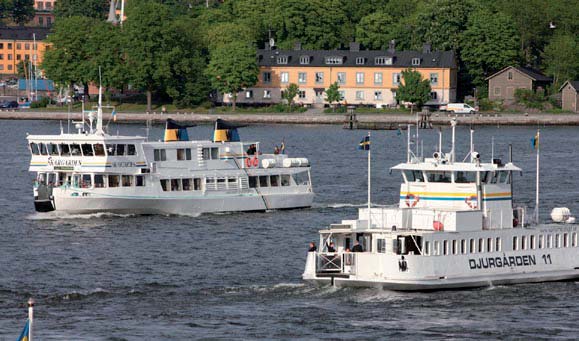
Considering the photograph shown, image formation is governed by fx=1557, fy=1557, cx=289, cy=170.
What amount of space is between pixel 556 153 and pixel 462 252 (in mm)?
80610

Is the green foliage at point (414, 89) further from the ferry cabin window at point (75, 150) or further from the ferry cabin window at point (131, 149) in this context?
the ferry cabin window at point (75, 150)

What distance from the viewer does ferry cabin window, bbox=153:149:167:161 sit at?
8350 centimetres

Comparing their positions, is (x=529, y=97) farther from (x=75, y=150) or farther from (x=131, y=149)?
(x=75, y=150)

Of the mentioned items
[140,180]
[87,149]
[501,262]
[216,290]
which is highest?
[87,149]

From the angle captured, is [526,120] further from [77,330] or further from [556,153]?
[77,330]

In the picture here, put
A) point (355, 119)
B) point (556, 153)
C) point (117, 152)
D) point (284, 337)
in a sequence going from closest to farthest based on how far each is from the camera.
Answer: point (284, 337)
point (117, 152)
point (556, 153)
point (355, 119)

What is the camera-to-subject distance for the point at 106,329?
161ft

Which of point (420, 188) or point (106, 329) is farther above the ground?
point (420, 188)

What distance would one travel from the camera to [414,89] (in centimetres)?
19412

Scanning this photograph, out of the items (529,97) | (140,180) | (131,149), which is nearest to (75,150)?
(131,149)

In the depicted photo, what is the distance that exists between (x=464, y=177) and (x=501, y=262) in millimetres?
3494

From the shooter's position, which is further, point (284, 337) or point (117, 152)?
point (117, 152)

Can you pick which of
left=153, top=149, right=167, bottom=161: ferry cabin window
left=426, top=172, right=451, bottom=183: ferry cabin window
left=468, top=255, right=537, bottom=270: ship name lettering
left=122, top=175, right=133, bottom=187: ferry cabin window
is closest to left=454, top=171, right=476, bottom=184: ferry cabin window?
left=426, top=172, right=451, bottom=183: ferry cabin window

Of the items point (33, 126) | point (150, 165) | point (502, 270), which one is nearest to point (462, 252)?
point (502, 270)
